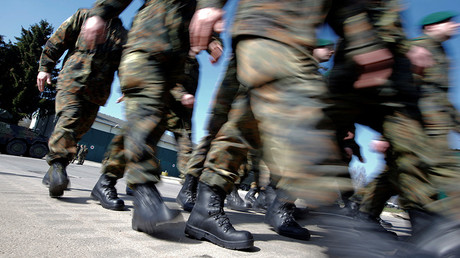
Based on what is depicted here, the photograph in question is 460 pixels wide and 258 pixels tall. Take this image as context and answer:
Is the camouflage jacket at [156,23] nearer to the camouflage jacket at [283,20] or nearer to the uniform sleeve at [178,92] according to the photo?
the camouflage jacket at [283,20]

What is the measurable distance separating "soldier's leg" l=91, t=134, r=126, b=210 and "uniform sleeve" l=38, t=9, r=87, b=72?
1235mm

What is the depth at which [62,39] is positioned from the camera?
2.60 metres

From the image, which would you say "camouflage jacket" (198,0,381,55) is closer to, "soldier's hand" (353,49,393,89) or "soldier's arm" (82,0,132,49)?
"soldier's hand" (353,49,393,89)

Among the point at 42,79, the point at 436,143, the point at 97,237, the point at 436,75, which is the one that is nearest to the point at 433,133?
the point at 436,143

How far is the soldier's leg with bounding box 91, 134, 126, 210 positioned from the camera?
193 centimetres

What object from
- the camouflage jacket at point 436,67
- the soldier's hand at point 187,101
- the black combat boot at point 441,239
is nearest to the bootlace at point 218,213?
the black combat boot at point 441,239

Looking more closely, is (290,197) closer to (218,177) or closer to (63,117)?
(218,177)

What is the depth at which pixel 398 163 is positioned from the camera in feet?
5.12

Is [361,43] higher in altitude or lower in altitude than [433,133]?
higher

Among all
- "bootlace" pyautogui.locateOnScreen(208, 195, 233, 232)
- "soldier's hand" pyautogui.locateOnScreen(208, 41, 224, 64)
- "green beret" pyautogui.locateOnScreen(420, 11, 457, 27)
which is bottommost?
"bootlace" pyautogui.locateOnScreen(208, 195, 233, 232)

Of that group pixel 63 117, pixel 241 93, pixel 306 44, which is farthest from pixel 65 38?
pixel 306 44

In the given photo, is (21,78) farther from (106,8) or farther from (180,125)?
(106,8)

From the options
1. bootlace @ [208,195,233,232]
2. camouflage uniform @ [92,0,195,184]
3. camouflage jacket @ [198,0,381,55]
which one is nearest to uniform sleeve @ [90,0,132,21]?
camouflage uniform @ [92,0,195,184]

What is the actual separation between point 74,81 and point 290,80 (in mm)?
2050
